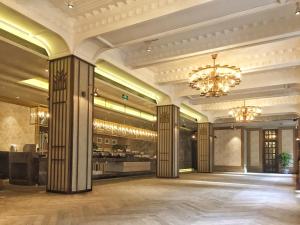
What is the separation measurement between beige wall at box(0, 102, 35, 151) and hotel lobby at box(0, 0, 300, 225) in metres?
0.04

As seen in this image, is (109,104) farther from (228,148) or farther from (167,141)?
(228,148)

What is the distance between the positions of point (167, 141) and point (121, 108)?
3213 mm

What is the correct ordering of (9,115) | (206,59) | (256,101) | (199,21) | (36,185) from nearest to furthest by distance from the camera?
(199,21) < (36,185) < (206,59) < (9,115) < (256,101)

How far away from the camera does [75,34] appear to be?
23.7 ft

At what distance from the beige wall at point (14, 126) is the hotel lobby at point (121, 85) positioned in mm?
42

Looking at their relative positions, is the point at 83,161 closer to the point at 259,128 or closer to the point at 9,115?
the point at 9,115

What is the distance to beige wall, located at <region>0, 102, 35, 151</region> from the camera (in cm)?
1292

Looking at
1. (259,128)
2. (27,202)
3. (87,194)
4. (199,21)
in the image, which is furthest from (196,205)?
(259,128)

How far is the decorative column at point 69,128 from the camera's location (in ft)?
23.2

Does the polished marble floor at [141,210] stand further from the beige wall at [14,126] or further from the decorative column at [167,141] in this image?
the beige wall at [14,126]

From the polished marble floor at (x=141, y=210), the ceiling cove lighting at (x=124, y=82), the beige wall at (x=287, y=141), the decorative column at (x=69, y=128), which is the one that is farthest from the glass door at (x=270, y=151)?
the decorative column at (x=69, y=128)

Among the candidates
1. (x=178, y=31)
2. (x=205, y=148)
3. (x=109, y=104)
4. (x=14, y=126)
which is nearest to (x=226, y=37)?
(x=178, y=31)

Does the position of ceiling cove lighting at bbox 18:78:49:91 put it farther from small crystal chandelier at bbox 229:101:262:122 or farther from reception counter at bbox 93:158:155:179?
small crystal chandelier at bbox 229:101:262:122

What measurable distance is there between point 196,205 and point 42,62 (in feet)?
17.1
